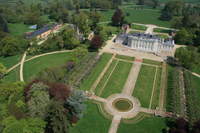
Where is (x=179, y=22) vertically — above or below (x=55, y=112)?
above

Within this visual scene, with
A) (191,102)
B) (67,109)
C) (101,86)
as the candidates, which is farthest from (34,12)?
(191,102)

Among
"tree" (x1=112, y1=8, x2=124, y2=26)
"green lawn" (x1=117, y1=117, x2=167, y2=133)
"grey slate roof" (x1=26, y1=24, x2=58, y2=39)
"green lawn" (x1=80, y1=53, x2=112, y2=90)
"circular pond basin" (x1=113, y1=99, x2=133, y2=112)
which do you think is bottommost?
"green lawn" (x1=117, y1=117, x2=167, y2=133)

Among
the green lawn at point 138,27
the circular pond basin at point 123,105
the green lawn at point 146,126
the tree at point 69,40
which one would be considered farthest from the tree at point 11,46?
the green lawn at point 138,27

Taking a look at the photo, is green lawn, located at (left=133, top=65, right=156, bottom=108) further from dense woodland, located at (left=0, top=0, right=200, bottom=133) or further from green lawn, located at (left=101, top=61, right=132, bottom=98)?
dense woodland, located at (left=0, top=0, right=200, bottom=133)

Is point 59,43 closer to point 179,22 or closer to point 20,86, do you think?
point 20,86

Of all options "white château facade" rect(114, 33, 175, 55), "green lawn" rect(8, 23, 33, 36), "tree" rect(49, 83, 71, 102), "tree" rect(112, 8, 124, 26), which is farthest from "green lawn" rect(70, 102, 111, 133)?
"green lawn" rect(8, 23, 33, 36)

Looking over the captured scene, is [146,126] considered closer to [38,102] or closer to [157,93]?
[157,93]
